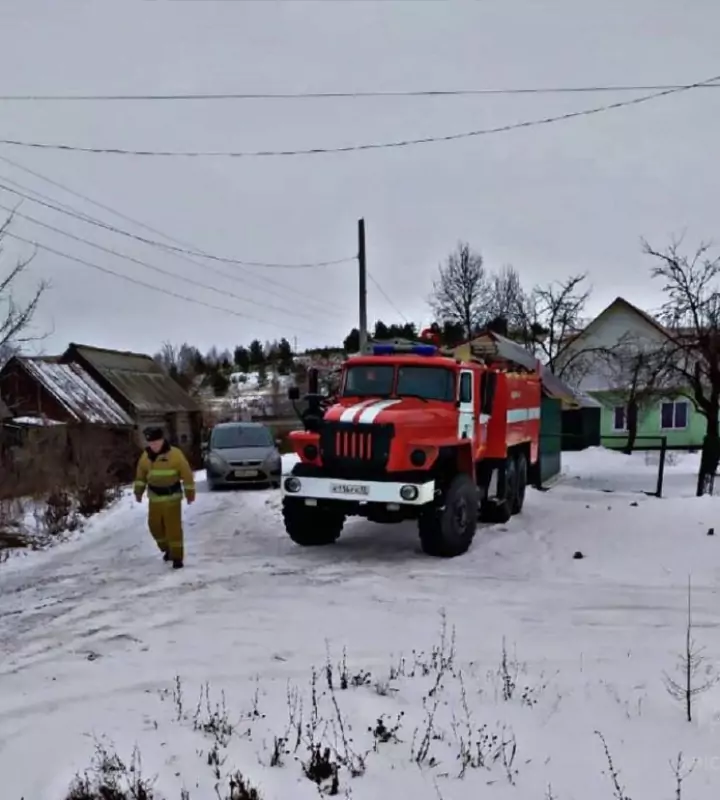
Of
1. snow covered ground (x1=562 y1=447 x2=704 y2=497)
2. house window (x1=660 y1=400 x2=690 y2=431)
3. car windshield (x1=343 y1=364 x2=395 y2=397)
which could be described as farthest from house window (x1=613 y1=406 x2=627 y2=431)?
car windshield (x1=343 y1=364 x2=395 y2=397)

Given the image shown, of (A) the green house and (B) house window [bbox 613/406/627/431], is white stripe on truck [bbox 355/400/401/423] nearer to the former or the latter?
(A) the green house

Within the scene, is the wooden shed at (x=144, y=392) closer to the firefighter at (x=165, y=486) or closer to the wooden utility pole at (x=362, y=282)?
the wooden utility pole at (x=362, y=282)

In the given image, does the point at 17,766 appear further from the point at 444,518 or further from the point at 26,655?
the point at 444,518

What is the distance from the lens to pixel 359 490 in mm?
9281

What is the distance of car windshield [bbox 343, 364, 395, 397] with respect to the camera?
34.6ft

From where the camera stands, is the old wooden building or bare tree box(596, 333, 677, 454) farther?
bare tree box(596, 333, 677, 454)

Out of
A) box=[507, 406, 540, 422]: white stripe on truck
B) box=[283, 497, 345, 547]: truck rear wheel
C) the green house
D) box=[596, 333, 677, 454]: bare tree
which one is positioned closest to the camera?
box=[283, 497, 345, 547]: truck rear wheel

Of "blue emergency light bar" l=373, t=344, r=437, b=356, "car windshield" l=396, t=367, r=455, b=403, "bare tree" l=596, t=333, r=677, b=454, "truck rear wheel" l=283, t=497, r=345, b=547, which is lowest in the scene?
"truck rear wheel" l=283, t=497, r=345, b=547

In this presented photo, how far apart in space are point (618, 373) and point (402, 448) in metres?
32.1

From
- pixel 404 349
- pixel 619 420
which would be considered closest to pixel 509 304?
pixel 619 420

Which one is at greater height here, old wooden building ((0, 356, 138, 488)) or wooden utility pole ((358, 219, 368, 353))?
wooden utility pole ((358, 219, 368, 353))

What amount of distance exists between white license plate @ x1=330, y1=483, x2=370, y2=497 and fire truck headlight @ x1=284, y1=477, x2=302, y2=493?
451 millimetres

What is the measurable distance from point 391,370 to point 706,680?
614 centimetres

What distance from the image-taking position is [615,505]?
1273 cm
